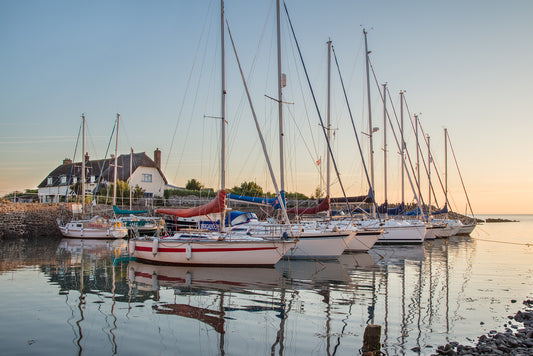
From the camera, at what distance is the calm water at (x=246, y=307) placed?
9.67 m

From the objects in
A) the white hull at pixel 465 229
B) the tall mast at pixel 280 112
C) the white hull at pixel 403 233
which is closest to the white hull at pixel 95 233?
the tall mast at pixel 280 112

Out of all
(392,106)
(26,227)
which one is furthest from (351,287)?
(26,227)

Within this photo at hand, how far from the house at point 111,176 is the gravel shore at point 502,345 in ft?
195

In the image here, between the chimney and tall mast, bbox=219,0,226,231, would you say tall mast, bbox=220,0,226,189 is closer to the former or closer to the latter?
tall mast, bbox=219,0,226,231

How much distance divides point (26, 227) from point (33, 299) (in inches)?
1383

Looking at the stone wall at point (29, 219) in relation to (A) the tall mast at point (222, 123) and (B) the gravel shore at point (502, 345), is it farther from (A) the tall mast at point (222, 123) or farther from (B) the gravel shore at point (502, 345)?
(B) the gravel shore at point (502, 345)

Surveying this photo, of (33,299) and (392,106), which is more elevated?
(392,106)

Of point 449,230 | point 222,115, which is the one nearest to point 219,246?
point 222,115

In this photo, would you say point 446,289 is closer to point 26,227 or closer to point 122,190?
point 26,227

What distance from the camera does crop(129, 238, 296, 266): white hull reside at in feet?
65.5

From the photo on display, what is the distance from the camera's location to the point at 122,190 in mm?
54969

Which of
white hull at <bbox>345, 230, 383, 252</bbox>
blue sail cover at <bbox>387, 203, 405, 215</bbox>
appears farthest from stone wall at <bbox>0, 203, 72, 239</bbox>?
blue sail cover at <bbox>387, 203, 405, 215</bbox>

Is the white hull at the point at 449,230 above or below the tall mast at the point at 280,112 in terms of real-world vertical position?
below

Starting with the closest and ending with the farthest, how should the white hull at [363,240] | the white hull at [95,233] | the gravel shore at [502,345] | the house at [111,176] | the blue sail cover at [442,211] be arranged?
the gravel shore at [502,345] → the white hull at [363,240] → the white hull at [95,233] → the blue sail cover at [442,211] → the house at [111,176]
